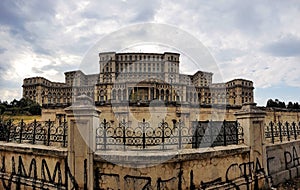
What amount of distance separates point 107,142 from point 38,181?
2564 mm

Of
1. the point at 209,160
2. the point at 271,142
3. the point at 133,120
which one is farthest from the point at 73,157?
the point at 133,120

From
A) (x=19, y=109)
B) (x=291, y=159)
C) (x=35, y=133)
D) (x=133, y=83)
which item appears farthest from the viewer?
(x=133, y=83)

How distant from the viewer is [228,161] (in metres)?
8.15

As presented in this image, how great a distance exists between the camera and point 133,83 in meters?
72.0

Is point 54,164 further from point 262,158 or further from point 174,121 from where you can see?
point 174,121

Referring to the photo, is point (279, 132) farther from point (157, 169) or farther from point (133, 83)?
point (133, 83)

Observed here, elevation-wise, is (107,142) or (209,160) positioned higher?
(107,142)

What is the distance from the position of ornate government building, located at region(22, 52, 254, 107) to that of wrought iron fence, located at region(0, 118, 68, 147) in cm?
5023

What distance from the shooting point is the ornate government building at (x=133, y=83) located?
224 ft

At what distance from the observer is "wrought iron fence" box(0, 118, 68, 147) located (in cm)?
807

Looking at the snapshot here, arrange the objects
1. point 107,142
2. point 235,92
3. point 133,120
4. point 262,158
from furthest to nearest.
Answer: point 235,92 < point 133,120 < point 262,158 < point 107,142

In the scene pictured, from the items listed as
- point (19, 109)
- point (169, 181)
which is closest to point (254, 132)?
point (169, 181)

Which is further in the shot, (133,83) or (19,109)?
(133,83)

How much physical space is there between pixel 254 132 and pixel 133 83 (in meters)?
63.8
